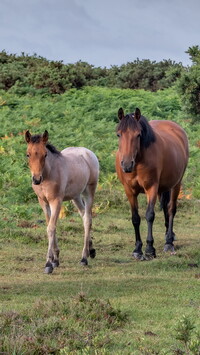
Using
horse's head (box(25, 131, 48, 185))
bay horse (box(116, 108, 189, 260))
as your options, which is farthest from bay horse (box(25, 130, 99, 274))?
bay horse (box(116, 108, 189, 260))

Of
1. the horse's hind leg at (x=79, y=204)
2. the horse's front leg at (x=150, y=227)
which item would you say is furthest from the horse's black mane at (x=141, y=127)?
the horse's hind leg at (x=79, y=204)

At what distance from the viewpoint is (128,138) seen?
12.2 metres

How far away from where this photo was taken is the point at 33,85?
38.5m

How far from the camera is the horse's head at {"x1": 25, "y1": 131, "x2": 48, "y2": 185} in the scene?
36.2 feet

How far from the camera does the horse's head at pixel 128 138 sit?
478 inches

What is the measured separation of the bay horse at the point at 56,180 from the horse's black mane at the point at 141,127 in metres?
0.98

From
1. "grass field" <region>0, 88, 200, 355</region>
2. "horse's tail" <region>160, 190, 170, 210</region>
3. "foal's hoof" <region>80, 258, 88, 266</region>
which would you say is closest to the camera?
"grass field" <region>0, 88, 200, 355</region>

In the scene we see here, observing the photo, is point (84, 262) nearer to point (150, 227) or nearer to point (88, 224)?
point (88, 224)

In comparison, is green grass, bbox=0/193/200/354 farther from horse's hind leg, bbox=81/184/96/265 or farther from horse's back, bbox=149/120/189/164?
horse's back, bbox=149/120/189/164

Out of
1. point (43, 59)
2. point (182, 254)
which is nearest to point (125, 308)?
point (182, 254)

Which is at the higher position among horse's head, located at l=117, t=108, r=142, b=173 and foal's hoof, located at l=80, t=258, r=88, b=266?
horse's head, located at l=117, t=108, r=142, b=173

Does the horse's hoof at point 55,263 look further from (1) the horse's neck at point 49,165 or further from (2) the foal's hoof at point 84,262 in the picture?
(1) the horse's neck at point 49,165

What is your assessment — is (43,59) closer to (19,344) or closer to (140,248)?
(140,248)

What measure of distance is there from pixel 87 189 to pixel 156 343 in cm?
627
